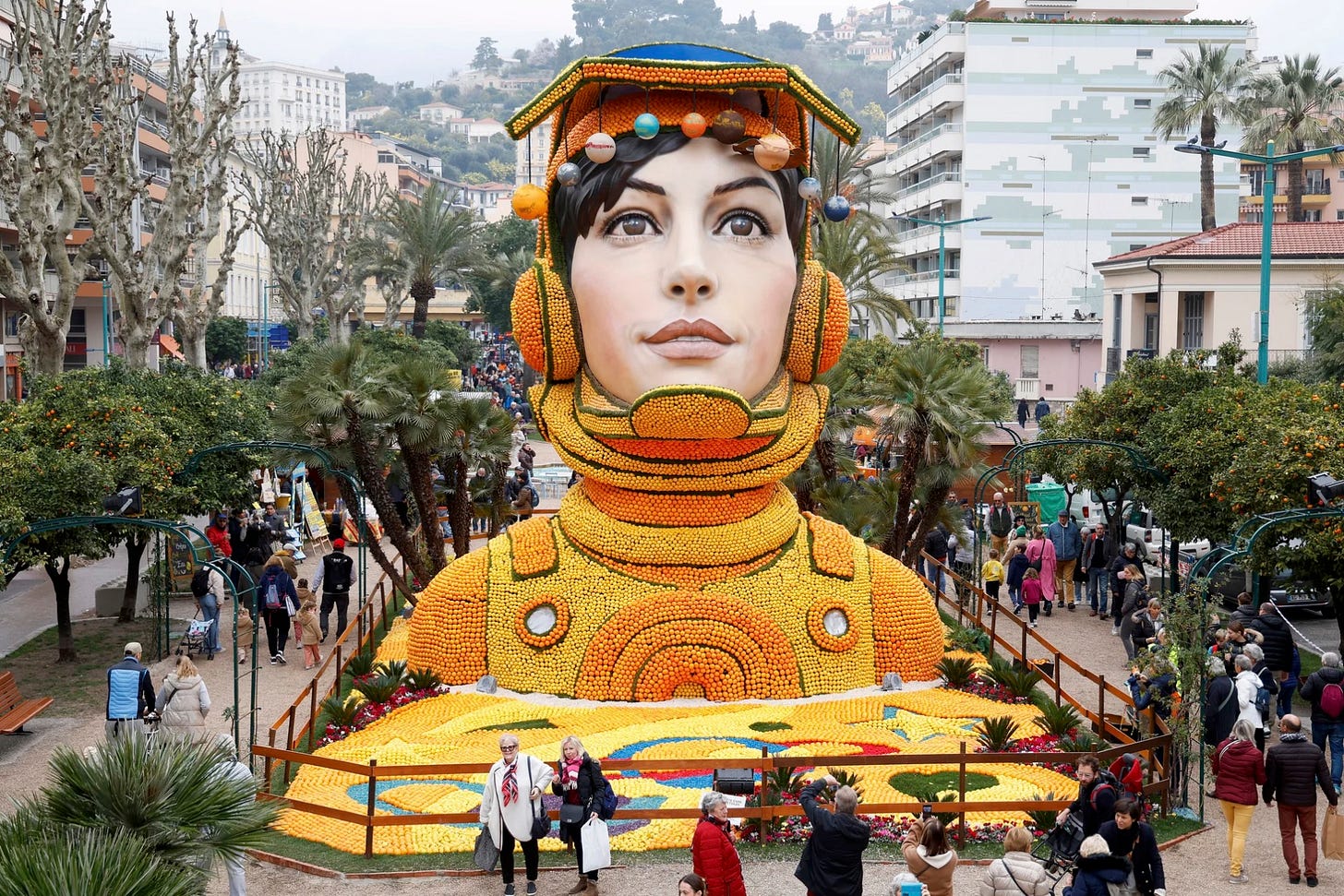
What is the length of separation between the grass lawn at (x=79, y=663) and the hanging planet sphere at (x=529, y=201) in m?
7.68

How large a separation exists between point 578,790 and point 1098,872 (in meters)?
3.60

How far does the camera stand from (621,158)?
15.2 m

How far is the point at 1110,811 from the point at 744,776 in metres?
3.24

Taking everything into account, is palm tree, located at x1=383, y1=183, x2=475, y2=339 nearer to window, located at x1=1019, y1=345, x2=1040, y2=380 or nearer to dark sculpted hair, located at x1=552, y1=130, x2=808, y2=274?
window, located at x1=1019, y1=345, x2=1040, y2=380

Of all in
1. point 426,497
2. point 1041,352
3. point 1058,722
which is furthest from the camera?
point 1041,352

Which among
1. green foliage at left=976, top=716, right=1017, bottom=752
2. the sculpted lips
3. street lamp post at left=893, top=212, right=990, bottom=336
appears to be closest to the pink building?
street lamp post at left=893, top=212, right=990, bottom=336

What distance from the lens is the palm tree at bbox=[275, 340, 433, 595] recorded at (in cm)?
1994

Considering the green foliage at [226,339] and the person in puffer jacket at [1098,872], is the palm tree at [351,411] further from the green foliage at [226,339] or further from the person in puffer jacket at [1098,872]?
the green foliage at [226,339]

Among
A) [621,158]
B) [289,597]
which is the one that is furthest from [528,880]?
[289,597]

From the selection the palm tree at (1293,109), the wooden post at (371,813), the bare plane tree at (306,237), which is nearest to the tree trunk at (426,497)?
the wooden post at (371,813)

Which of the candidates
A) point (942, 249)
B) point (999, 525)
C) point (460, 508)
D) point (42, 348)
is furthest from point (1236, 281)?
point (42, 348)

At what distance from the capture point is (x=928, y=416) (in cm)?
2064

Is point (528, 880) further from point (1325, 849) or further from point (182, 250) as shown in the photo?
point (182, 250)

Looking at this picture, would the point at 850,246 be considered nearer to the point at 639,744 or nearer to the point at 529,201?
the point at 529,201
